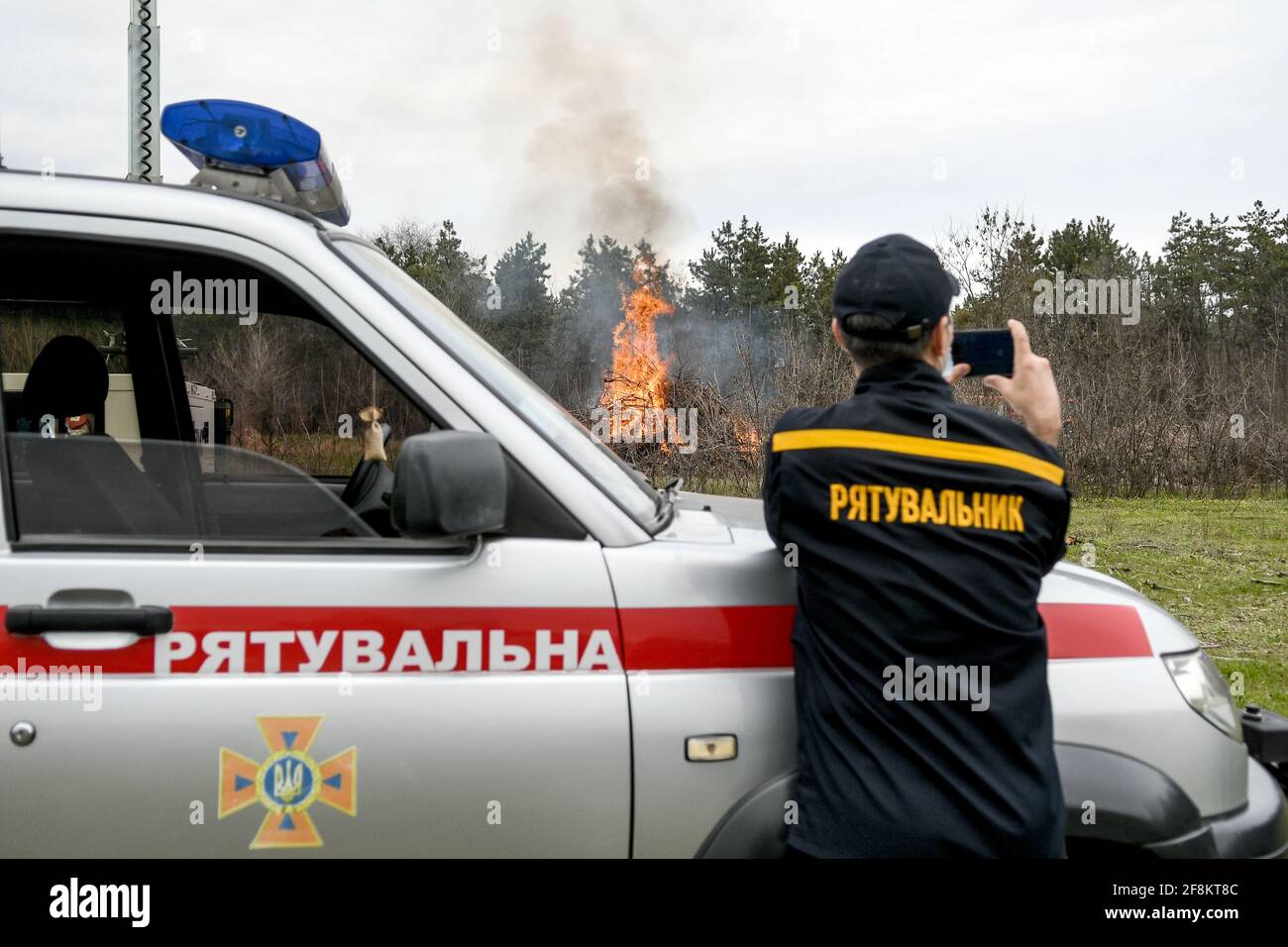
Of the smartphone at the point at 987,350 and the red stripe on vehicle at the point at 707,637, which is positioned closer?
the red stripe on vehicle at the point at 707,637

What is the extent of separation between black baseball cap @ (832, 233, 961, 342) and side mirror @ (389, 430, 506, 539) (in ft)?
2.54

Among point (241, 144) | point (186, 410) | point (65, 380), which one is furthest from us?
point (186, 410)

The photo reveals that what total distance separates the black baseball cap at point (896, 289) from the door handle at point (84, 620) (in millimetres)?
Result: 1449

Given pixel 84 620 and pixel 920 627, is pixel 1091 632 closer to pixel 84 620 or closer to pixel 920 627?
pixel 920 627

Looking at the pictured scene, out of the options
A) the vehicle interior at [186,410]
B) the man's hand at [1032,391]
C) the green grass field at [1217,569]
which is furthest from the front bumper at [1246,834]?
the green grass field at [1217,569]

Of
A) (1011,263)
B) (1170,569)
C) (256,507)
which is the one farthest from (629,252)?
(256,507)

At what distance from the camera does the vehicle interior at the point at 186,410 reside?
2.18 metres

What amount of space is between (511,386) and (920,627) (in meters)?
1.02

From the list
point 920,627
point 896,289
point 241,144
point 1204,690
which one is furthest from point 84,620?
point 1204,690

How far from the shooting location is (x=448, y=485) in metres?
1.90

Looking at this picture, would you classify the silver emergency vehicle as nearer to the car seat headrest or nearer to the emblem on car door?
the emblem on car door

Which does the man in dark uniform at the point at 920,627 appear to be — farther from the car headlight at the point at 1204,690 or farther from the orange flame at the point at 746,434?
the orange flame at the point at 746,434
